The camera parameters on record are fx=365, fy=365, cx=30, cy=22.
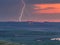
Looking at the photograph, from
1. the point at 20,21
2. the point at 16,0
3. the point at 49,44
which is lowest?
the point at 49,44

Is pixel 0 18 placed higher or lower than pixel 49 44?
higher

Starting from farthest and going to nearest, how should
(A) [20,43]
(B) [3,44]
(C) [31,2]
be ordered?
(C) [31,2], (A) [20,43], (B) [3,44]

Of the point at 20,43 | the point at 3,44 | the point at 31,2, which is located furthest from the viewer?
the point at 31,2

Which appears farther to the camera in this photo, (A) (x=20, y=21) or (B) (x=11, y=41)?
(A) (x=20, y=21)

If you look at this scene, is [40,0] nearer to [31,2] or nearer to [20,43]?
[31,2]

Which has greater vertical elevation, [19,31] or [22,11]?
[22,11]

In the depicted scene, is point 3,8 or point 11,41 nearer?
point 11,41

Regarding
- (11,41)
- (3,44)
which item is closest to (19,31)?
(11,41)

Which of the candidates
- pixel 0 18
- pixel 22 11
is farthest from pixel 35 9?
pixel 0 18

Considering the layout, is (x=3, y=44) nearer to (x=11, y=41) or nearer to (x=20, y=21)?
(x=11, y=41)
